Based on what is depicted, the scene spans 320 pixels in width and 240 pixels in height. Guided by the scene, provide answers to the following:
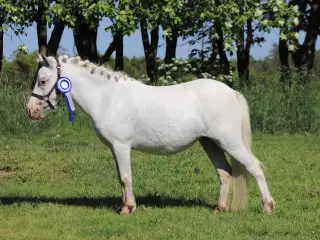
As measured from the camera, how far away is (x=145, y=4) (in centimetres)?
1934

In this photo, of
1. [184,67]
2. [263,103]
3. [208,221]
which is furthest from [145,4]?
[208,221]

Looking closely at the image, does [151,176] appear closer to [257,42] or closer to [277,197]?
[277,197]

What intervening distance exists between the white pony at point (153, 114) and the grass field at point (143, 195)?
0.49 m

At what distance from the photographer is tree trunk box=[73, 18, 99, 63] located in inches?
875

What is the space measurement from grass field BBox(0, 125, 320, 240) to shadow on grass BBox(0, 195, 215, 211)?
0.04ft

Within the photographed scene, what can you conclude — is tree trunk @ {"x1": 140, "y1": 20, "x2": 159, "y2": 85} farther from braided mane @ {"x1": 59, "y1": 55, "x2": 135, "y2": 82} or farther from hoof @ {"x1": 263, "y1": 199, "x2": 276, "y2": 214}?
hoof @ {"x1": 263, "y1": 199, "x2": 276, "y2": 214}

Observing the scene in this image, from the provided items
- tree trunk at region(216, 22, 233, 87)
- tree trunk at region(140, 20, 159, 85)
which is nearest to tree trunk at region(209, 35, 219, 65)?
tree trunk at region(216, 22, 233, 87)

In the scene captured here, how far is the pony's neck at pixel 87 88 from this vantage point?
845 centimetres

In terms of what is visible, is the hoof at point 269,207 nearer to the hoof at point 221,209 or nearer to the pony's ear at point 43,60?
the hoof at point 221,209

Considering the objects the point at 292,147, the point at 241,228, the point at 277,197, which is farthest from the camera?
the point at 292,147

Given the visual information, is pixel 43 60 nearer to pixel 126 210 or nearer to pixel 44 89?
pixel 44 89

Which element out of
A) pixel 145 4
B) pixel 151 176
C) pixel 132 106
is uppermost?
pixel 145 4

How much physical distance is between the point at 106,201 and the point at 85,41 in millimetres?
13787

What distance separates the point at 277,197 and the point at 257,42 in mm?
17248
